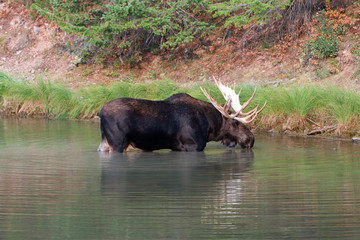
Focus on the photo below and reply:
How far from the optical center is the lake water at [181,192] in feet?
17.9

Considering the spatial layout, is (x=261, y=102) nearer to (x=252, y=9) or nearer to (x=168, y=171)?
(x=252, y=9)

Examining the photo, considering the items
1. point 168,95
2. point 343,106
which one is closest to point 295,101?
point 343,106

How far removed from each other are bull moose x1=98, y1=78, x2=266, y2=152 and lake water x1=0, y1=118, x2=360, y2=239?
238 millimetres

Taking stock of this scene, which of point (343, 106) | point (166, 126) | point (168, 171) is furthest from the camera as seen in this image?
point (343, 106)

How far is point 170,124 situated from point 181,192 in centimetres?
337

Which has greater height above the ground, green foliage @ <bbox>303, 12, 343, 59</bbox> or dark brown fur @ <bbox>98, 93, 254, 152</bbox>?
green foliage @ <bbox>303, 12, 343, 59</bbox>

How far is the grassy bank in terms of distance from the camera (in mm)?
12586

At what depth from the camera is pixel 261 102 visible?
13719mm

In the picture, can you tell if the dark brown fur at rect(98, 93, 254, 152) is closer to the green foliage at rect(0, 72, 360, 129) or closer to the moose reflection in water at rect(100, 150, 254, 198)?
the moose reflection in water at rect(100, 150, 254, 198)

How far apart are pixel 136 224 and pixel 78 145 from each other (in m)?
5.91

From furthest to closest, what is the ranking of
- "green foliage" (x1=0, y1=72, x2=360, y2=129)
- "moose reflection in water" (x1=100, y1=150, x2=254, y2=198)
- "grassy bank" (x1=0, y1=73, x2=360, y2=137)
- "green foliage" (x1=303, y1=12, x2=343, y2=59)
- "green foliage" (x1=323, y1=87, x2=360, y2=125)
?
"green foliage" (x1=303, y1=12, x2=343, y2=59) → "green foliage" (x1=0, y1=72, x2=360, y2=129) → "grassy bank" (x1=0, y1=73, x2=360, y2=137) → "green foliage" (x1=323, y1=87, x2=360, y2=125) → "moose reflection in water" (x1=100, y1=150, x2=254, y2=198)

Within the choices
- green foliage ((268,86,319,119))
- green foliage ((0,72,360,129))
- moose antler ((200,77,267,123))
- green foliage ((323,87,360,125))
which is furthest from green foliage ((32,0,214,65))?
moose antler ((200,77,267,123))

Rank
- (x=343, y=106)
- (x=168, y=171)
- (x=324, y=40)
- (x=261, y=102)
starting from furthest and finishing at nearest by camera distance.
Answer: (x=324, y=40) → (x=261, y=102) → (x=343, y=106) → (x=168, y=171)

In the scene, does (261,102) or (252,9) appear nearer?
(261,102)
